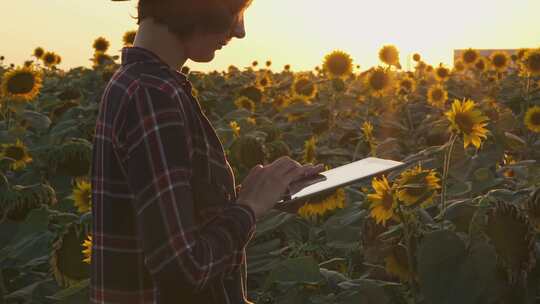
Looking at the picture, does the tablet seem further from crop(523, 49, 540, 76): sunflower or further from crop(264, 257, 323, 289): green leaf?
crop(523, 49, 540, 76): sunflower

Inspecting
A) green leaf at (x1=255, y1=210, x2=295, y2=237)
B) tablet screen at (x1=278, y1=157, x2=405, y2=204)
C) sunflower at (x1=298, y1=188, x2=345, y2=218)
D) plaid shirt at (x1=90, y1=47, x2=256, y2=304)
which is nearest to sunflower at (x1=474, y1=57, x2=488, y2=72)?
sunflower at (x1=298, y1=188, x2=345, y2=218)

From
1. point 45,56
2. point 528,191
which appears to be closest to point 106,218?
point 528,191

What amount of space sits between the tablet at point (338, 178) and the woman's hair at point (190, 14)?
0.45 m

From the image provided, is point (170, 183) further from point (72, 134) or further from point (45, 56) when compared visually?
point (45, 56)

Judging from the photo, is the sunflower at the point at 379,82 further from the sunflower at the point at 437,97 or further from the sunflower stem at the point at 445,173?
the sunflower stem at the point at 445,173

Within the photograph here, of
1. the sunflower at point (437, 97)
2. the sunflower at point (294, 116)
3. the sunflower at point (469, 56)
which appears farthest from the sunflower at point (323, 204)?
the sunflower at point (469, 56)

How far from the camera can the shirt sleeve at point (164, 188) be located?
152cm

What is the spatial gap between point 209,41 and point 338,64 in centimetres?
611

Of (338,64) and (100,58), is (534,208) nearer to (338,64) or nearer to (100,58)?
(338,64)

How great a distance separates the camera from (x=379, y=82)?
22.9 ft

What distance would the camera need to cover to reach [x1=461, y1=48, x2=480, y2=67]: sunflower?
1095 centimetres

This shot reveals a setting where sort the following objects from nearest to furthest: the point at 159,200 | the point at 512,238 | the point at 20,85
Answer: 1. the point at 159,200
2. the point at 512,238
3. the point at 20,85

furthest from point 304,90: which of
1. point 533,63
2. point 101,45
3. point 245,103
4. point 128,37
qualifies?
point 101,45

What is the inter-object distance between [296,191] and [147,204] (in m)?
0.44
